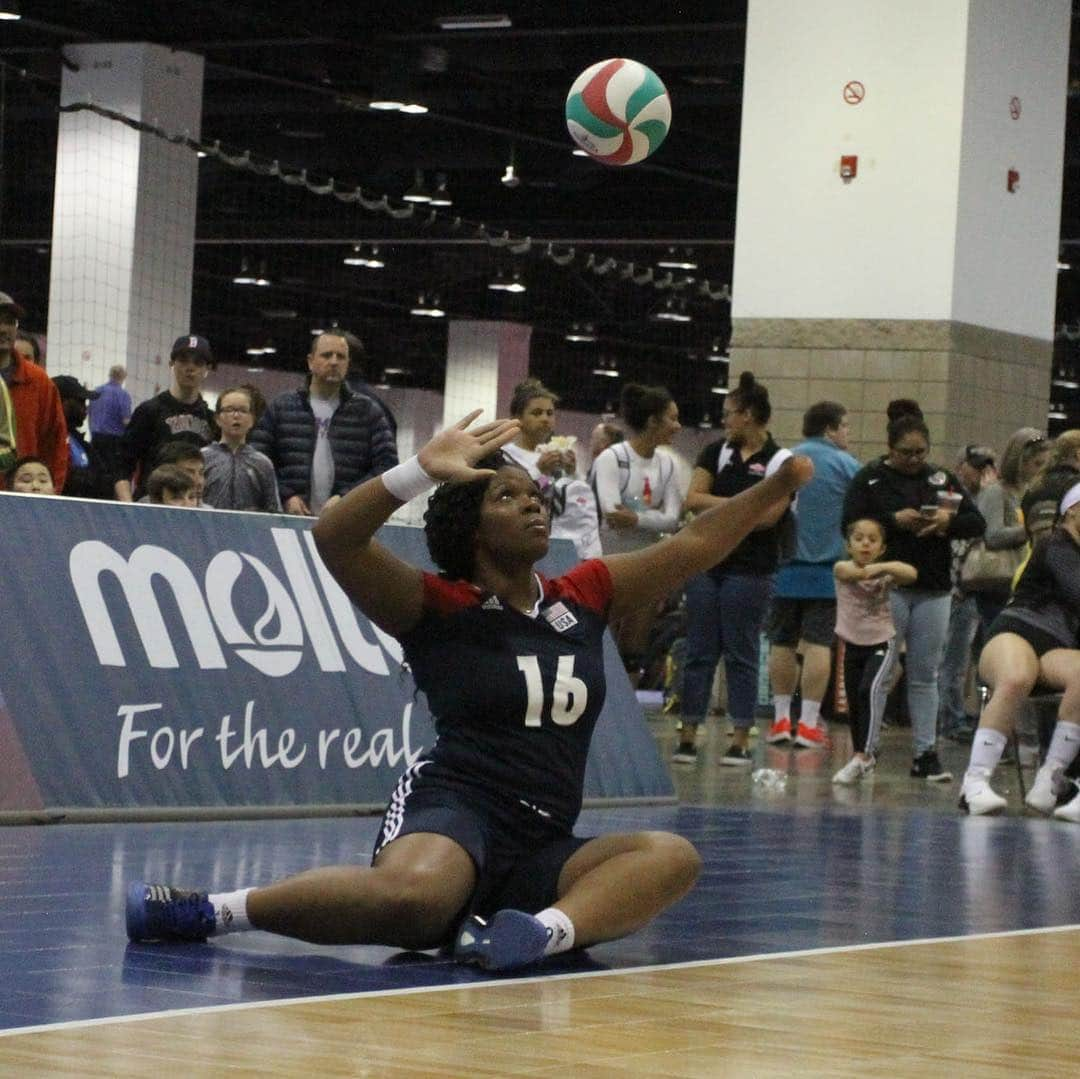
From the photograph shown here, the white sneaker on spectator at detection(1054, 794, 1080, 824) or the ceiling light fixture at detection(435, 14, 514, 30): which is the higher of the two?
the ceiling light fixture at detection(435, 14, 514, 30)

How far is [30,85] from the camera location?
26.8 meters

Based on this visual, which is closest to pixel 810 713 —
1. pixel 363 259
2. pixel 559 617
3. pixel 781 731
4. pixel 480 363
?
pixel 781 731

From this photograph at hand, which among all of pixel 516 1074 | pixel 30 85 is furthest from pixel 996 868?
pixel 30 85

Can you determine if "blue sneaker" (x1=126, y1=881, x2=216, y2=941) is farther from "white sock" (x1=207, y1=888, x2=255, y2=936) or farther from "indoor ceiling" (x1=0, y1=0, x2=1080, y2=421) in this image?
"indoor ceiling" (x1=0, y1=0, x2=1080, y2=421)

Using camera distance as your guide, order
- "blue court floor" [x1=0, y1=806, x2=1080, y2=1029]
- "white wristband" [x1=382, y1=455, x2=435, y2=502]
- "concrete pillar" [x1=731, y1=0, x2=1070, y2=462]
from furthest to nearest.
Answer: "concrete pillar" [x1=731, y1=0, x2=1070, y2=462]
"white wristband" [x1=382, y1=455, x2=435, y2=502]
"blue court floor" [x1=0, y1=806, x2=1080, y2=1029]

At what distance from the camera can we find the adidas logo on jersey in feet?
18.9

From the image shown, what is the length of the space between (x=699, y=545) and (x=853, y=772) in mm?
6268

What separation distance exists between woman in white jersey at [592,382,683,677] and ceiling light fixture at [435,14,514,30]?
35.3ft

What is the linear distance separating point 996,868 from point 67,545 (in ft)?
11.6

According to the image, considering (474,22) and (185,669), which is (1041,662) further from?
(474,22)

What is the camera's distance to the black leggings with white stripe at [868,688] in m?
12.1

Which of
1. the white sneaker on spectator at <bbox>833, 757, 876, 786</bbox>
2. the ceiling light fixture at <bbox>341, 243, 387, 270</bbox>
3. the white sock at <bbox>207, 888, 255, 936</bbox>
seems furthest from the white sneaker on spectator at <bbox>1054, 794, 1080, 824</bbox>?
the ceiling light fixture at <bbox>341, 243, 387, 270</bbox>

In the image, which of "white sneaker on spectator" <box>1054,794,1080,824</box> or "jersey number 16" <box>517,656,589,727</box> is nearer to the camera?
"jersey number 16" <box>517,656,589,727</box>

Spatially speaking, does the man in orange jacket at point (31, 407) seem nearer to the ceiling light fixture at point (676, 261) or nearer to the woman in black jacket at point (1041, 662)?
the woman in black jacket at point (1041, 662)
